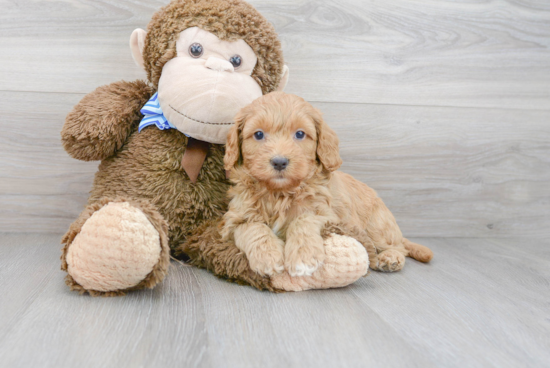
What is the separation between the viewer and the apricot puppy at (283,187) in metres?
1.23

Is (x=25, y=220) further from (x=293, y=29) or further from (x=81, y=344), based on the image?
(x=293, y=29)

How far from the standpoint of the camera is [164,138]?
1541 mm

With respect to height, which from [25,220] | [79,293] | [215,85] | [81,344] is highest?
[215,85]

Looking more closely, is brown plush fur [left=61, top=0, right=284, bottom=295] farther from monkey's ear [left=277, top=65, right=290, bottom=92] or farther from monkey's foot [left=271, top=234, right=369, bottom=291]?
monkey's foot [left=271, top=234, right=369, bottom=291]

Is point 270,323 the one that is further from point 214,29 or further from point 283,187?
point 214,29

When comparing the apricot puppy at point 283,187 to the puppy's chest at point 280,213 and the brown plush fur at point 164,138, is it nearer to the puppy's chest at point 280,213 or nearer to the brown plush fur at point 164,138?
the puppy's chest at point 280,213

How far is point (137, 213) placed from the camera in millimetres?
1163

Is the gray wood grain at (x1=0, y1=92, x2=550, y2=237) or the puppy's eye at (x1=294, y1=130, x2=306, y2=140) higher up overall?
the puppy's eye at (x1=294, y1=130, x2=306, y2=140)

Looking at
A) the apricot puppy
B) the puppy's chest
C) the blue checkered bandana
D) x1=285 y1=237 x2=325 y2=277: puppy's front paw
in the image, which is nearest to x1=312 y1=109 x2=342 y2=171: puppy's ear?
the apricot puppy

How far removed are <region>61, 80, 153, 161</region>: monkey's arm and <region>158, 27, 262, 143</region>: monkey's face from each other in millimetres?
168

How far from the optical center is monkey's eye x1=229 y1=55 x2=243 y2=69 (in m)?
1.45

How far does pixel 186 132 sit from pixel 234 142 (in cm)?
20

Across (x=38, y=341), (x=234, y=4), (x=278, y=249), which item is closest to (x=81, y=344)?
(x=38, y=341)

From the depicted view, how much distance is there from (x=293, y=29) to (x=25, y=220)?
4.62 ft
